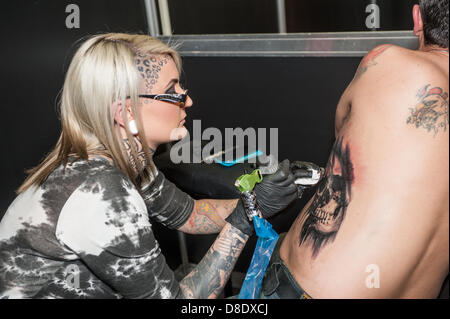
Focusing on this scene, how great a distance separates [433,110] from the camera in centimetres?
83

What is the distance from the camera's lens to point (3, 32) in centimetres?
124

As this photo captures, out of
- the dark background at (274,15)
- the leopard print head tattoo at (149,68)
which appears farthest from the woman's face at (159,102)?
the dark background at (274,15)

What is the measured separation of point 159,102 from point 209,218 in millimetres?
449

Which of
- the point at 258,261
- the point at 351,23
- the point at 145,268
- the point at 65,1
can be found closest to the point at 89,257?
the point at 145,268

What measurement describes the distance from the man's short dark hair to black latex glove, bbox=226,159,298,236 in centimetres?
46

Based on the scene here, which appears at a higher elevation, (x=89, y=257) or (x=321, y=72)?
(x=321, y=72)

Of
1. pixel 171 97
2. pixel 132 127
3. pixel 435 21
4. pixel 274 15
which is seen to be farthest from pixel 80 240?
pixel 274 15

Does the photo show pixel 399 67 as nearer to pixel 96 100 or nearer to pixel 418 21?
pixel 418 21

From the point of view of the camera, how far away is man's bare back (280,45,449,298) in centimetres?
83

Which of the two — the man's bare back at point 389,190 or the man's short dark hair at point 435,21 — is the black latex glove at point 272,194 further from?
the man's short dark hair at point 435,21

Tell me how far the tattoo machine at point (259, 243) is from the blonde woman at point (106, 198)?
0.14 feet

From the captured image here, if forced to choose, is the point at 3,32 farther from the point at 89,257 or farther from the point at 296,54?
the point at 296,54

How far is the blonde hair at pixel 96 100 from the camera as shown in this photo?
39.6 inches
